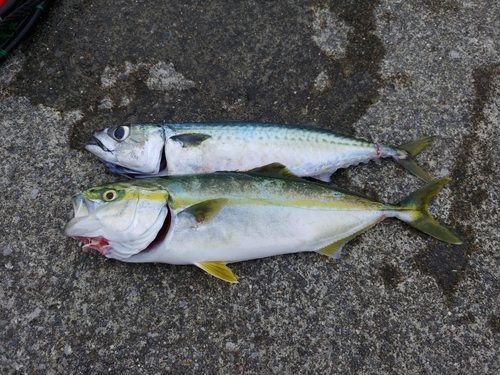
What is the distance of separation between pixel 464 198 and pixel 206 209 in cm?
184

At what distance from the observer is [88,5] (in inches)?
137

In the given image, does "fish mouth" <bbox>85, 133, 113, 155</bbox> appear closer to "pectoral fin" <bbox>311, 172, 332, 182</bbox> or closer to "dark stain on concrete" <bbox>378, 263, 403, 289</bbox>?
"pectoral fin" <bbox>311, 172, 332, 182</bbox>

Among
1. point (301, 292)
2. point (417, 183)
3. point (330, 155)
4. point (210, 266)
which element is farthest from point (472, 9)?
point (210, 266)

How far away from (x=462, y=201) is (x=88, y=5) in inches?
134

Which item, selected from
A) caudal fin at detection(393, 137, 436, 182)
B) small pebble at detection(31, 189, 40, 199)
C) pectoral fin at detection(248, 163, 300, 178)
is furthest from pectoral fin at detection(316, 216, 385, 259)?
small pebble at detection(31, 189, 40, 199)

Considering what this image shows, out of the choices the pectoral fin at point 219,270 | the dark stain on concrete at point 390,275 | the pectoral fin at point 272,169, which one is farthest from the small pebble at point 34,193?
the dark stain on concrete at point 390,275

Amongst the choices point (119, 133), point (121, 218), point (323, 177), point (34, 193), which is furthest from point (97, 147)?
point (323, 177)

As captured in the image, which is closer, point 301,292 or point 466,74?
point 301,292

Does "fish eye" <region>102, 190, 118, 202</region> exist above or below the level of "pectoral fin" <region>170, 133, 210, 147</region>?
below

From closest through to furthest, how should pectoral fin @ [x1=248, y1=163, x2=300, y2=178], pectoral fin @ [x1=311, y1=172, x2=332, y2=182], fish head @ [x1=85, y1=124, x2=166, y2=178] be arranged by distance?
pectoral fin @ [x1=248, y1=163, x2=300, y2=178] < fish head @ [x1=85, y1=124, x2=166, y2=178] < pectoral fin @ [x1=311, y1=172, x2=332, y2=182]

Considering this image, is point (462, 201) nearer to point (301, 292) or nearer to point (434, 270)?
point (434, 270)

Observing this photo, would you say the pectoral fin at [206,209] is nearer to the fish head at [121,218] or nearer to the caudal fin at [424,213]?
the fish head at [121,218]

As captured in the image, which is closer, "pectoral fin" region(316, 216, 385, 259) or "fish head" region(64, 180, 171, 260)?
"fish head" region(64, 180, 171, 260)

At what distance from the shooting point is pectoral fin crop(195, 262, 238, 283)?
93.9 inches
